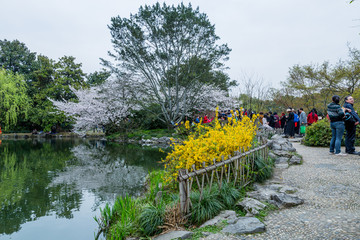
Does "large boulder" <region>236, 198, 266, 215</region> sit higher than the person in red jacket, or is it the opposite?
the person in red jacket

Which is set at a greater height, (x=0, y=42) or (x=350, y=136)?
(x=0, y=42)

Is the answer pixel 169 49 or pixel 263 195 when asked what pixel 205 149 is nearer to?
pixel 263 195

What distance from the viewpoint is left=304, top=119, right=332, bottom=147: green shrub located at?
29.6 feet

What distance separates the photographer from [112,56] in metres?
18.2

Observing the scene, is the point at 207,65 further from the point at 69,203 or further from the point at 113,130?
the point at 69,203

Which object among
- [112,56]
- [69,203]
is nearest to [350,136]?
[69,203]

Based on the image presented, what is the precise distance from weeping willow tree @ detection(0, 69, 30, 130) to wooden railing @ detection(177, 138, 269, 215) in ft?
93.3

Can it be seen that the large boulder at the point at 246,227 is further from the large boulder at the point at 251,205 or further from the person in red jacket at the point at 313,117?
the person in red jacket at the point at 313,117

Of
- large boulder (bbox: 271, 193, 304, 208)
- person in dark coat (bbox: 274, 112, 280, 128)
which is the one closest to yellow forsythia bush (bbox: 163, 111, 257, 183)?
large boulder (bbox: 271, 193, 304, 208)

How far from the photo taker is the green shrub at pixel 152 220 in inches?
129

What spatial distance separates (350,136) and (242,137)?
13.1ft

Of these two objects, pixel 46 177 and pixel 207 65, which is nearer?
pixel 46 177

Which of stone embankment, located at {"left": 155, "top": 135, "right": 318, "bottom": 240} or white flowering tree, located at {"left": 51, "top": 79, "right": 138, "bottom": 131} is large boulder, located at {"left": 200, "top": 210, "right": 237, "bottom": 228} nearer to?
stone embankment, located at {"left": 155, "top": 135, "right": 318, "bottom": 240}

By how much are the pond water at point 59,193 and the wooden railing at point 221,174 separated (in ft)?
4.98
